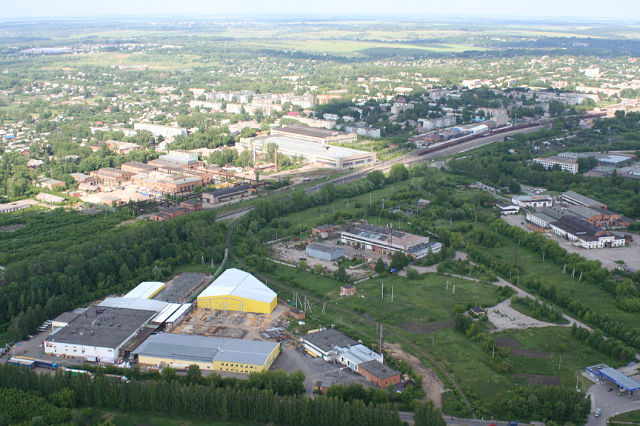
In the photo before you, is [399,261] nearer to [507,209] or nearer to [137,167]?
[507,209]

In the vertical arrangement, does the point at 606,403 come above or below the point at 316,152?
below

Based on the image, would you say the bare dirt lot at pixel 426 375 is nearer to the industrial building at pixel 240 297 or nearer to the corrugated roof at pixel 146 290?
the industrial building at pixel 240 297

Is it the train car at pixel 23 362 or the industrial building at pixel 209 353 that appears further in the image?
the train car at pixel 23 362

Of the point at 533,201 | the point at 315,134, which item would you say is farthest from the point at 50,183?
the point at 533,201

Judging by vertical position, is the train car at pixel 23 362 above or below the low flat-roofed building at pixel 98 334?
below

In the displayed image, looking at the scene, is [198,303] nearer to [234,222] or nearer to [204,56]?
[234,222]

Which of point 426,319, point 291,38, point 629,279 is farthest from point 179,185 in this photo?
point 291,38

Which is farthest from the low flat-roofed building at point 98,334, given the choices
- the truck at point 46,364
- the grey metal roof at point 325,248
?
the grey metal roof at point 325,248

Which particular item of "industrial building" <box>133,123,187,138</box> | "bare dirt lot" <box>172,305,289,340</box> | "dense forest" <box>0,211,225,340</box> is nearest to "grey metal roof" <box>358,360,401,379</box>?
"bare dirt lot" <box>172,305,289,340</box>
